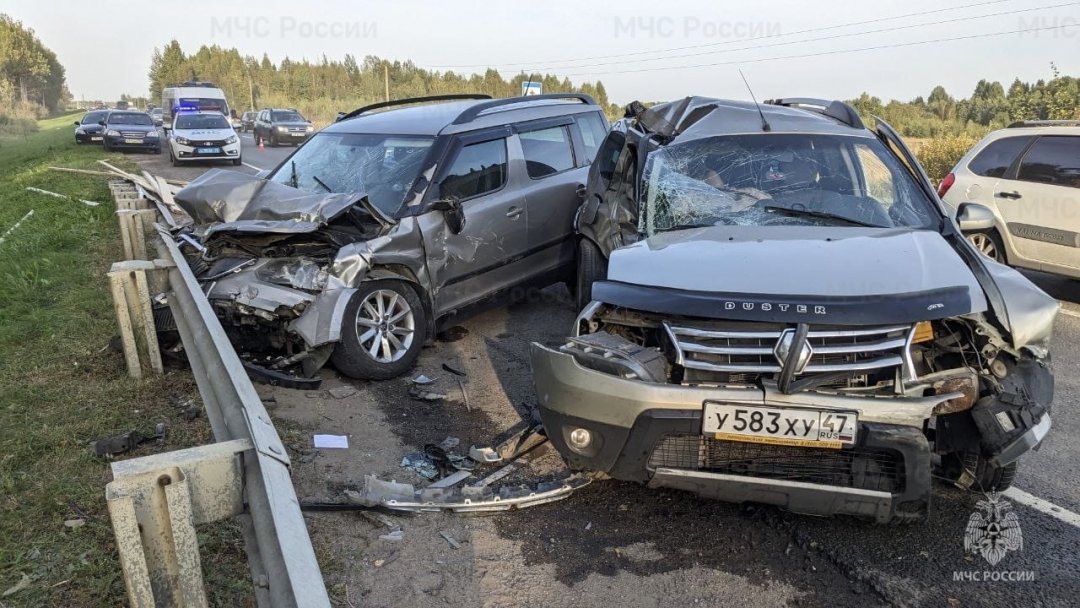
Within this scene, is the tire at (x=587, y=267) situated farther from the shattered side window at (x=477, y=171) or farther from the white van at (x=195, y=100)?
the white van at (x=195, y=100)

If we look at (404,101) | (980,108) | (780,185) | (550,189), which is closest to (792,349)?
(780,185)

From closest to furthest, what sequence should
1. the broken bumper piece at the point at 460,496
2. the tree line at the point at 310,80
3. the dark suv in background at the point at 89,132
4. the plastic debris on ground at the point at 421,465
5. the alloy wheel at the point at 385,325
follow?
1. the broken bumper piece at the point at 460,496
2. the plastic debris on ground at the point at 421,465
3. the alloy wheel at the point at 385,325
4. the dark suv in background at the point at 89,132
5. the tree line at the point at 310,80

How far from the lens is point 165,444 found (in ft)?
13.1

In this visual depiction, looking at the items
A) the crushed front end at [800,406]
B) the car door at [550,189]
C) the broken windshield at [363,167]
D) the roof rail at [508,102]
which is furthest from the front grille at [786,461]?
the roof rail at [508,102]

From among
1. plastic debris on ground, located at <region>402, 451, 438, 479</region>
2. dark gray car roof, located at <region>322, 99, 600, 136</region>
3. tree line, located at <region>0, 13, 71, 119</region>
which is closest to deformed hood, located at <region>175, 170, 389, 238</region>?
dark gray car roof, located at <region>322, 99, 600, 136</region>

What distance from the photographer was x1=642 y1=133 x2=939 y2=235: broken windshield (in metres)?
4.01

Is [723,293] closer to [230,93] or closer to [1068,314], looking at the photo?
[1068,314]

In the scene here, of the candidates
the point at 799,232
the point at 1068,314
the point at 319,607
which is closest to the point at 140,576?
the point at 319,607

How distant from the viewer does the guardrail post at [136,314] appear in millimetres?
4660

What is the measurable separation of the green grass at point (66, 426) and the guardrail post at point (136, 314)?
0.47 ft

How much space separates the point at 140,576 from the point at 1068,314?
25.5 feet

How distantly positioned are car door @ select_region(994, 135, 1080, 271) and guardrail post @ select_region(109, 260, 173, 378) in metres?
7.76

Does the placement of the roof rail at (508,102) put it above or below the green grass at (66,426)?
above

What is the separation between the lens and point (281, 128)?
29906 mm
